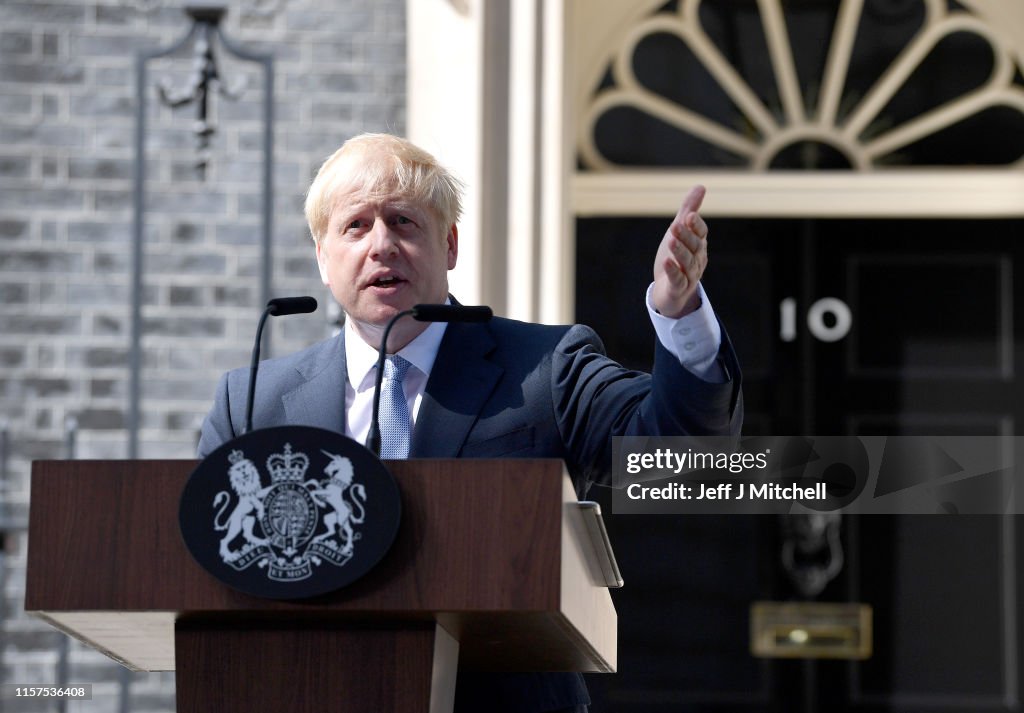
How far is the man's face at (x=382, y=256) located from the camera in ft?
8.21

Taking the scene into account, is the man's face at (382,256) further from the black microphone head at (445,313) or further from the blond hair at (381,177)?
the black microphone head at (445,313)

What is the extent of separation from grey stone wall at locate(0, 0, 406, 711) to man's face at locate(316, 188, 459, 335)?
288cm

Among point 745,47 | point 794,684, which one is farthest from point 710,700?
point 745,47

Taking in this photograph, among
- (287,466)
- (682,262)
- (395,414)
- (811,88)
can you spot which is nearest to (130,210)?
(811,88)

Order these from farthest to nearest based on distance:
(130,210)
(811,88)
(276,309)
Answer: (811,88), (130,210), (276,309)

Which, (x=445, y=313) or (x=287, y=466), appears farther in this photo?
(x=445, y=313)

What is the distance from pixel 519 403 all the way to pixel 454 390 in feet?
0.34

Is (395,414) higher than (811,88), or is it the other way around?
(811,88)

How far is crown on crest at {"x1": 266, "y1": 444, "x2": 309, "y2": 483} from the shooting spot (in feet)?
6.00

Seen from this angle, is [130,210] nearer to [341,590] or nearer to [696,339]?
[696,339]

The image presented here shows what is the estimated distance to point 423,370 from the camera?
2541 millimetres

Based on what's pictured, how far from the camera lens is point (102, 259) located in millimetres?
5488

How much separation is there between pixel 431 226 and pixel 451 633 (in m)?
0.81

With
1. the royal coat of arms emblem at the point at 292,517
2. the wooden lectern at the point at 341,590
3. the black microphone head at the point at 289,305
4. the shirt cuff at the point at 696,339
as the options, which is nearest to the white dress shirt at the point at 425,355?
the shirt cuff at the point at 696,339
